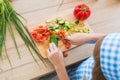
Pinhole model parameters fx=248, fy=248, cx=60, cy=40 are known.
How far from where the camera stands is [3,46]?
43.3 inches

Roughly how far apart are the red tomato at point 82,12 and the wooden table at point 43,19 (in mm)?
60

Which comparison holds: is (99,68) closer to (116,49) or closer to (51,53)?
Result: (116,49)

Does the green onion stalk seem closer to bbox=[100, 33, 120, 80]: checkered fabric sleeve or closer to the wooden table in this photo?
the wooden table

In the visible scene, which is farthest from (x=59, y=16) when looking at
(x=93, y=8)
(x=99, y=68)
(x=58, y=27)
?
(x=99, y=68)

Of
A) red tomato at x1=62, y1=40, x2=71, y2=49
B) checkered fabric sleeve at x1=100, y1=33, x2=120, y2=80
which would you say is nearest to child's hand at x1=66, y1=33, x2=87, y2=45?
Answer: red tomato at x1=62, y1=40, x2=71, y2=49

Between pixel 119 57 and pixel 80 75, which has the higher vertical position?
pixel 119 57

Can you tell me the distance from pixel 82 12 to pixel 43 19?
0.19 metres

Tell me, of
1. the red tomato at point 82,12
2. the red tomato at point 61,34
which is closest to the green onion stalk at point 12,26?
the red tomato at point 61,34

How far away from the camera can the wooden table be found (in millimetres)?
1055

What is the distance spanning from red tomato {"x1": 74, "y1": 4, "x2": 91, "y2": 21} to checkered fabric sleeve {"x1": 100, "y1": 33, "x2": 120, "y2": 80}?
1.19 ft

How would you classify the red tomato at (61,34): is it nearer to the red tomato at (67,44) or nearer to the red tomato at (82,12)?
the red tomato at (67,44)

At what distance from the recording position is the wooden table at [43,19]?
41.5 inches

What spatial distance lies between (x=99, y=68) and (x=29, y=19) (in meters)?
0.47

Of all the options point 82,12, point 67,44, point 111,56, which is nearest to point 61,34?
point 67,44
